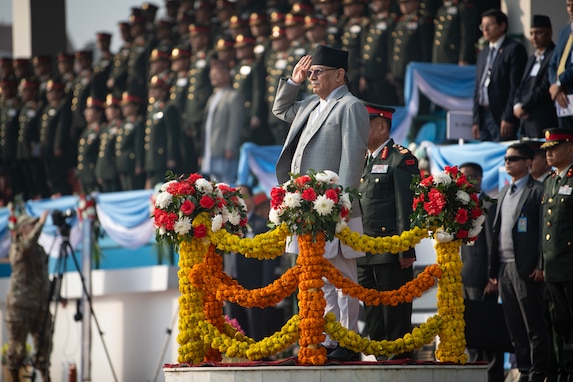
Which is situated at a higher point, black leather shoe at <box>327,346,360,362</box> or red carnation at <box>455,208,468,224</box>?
red carnation at <box>455,208,468,224</box>

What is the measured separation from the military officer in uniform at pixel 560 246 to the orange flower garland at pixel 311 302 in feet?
5.98

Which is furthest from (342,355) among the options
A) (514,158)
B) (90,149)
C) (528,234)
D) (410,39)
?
(90,149)

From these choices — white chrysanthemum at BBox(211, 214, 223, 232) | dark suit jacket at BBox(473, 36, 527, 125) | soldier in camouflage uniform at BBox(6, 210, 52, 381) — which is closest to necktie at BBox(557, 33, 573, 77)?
dark suit jacket at BBox(473, 36, 527, 125)

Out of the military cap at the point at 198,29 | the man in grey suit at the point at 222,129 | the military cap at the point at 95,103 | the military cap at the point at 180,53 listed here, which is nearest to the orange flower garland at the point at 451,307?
the man in grey suit at the point at 222,129

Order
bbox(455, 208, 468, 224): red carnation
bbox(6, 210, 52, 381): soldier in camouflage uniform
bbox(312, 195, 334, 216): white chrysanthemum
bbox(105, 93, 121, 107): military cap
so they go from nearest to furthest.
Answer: bbox(312, 195, 334, 216): white chrysanthemum → bbox(455, 208, 468, 224): red carnation → bbox(6, 210, 52, 381): soldier in camouflage uniform → bbox(105, 93, 121, 107): military cap

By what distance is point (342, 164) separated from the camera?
6.97 m

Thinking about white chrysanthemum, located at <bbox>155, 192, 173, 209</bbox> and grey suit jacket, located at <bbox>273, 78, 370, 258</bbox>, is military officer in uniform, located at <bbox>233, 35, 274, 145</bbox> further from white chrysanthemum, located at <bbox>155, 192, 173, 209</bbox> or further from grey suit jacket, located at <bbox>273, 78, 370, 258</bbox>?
white chrysanthemum, located at <bbox>155, 192, 173, 209</bbox>

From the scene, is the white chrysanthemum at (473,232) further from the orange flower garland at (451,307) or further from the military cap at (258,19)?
the military cap at (258,19)

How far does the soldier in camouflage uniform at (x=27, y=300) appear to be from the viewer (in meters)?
12.2

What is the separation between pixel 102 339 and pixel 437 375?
237 inches

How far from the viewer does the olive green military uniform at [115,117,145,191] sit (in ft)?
50.0

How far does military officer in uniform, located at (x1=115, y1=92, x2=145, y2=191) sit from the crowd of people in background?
1 centimetres

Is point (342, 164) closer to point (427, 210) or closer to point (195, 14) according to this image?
point (427, 210)

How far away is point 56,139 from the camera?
17.1m
